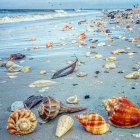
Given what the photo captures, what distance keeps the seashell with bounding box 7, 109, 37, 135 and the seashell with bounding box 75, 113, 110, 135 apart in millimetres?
667

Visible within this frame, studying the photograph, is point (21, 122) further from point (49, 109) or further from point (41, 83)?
point (41, 83)

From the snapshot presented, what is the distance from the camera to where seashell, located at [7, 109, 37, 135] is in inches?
163

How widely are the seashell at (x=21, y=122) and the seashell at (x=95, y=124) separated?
0.67 meters

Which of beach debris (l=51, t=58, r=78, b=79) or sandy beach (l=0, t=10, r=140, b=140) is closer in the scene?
sandy beach (l=0, t=10, r=140, b=140)

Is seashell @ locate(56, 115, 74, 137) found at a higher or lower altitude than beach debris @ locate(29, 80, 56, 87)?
lower

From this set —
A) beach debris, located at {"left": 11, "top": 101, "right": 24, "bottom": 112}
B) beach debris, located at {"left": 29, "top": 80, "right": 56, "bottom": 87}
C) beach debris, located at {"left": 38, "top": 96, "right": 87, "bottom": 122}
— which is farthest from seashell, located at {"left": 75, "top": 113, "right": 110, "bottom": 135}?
beach debris, located at {"left": 29, "top": 80, "right": 56, "bottom": 87}

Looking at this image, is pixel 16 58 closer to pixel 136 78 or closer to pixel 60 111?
pixel 136 78

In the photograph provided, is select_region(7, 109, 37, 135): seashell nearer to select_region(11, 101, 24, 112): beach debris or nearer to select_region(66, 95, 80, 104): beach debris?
select_region(11, 101, 24, 112): beach debris

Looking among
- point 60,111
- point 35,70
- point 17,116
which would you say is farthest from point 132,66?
point 17,116

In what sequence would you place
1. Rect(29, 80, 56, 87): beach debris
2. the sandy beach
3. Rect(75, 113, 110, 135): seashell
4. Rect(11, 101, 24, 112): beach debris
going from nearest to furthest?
1. Rect(75, 113, 110, 135): seashell
2. the sandy beach
3. Rect(11, 101, 24, 112): beach debris
4. Rect(29, 80, 56, 87): beach debris

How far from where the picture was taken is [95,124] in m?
4.14

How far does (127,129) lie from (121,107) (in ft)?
0.94

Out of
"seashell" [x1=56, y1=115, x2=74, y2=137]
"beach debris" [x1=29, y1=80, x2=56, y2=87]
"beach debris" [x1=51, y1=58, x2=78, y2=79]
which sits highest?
"beach debris" [x1=51, y1=58, x2=78, y2=79]

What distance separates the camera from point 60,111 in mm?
4773
